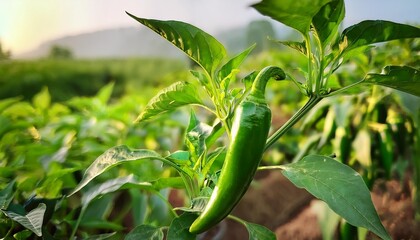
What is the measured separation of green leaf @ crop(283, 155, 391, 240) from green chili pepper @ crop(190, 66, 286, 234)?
0.21 feet

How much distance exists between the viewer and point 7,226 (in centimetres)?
57

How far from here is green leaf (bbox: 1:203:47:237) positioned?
0.47m

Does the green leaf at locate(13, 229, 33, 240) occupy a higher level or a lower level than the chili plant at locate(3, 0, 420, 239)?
lower

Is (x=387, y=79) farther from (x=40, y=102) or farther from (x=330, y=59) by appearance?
(x=40, y=102)

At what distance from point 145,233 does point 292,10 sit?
30 cm

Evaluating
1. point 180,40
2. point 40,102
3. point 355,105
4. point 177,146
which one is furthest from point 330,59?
point 40,102

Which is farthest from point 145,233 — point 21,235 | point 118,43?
point 118,43

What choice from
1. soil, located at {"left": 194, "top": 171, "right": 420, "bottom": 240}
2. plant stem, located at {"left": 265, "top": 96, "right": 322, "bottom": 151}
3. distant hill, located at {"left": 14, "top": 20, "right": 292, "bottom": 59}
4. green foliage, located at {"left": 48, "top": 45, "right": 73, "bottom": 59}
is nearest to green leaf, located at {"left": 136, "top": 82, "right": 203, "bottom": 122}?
plant stem, located at {"left": 265, "top": 96, "right": 322, "bottom": 151}

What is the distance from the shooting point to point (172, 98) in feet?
1.70

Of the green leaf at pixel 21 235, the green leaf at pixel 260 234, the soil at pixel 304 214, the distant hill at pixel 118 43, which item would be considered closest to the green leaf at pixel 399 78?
the green leaf at pixel 260 234

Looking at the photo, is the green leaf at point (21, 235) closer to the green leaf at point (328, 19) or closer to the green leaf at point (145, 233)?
the green leaf at point (145, 233)

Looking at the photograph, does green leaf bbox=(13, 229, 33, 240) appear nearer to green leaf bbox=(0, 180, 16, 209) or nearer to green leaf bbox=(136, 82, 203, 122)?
green leaf bbox=(0, 180, 16, 209)

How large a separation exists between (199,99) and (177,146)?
0.83 m

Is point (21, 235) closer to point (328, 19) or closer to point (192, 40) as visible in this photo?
point (192, 40)
